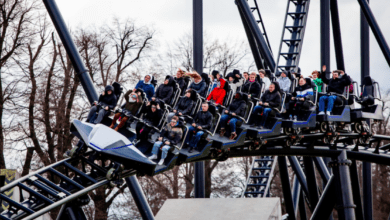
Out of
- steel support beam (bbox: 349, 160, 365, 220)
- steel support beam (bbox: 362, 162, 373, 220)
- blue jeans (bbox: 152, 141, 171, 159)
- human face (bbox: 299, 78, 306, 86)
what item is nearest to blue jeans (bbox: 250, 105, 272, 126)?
human face (bbox: 299, 78, 306, 86)

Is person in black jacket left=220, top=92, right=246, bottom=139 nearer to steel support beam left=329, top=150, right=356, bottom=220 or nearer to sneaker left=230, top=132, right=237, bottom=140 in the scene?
sneaker left=230, top=132, right=237, bottom=140

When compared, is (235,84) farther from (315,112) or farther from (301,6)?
(301,6)

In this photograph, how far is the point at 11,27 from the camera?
715 inches

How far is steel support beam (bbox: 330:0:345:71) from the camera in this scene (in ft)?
52.0

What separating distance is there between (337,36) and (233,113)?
745cm

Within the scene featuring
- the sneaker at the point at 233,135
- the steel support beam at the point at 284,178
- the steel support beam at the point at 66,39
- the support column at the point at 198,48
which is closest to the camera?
the sneaker at the point at 233,135

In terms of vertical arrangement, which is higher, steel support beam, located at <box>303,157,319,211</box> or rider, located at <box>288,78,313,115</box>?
rider, located at <box>288,78,313,115</box>

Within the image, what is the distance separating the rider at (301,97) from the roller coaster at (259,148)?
163 mm

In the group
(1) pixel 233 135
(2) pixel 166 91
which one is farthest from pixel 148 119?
(1) pixel 233 135

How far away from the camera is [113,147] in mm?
7629

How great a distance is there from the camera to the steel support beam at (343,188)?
11000 mm

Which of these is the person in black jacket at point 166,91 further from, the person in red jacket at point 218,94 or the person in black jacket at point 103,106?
the person in black jacket at point 103,106

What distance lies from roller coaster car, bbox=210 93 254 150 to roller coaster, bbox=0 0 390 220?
2cm

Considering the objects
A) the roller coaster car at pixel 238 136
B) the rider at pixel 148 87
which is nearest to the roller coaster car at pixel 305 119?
the roller coaster car at pixel 238 136
